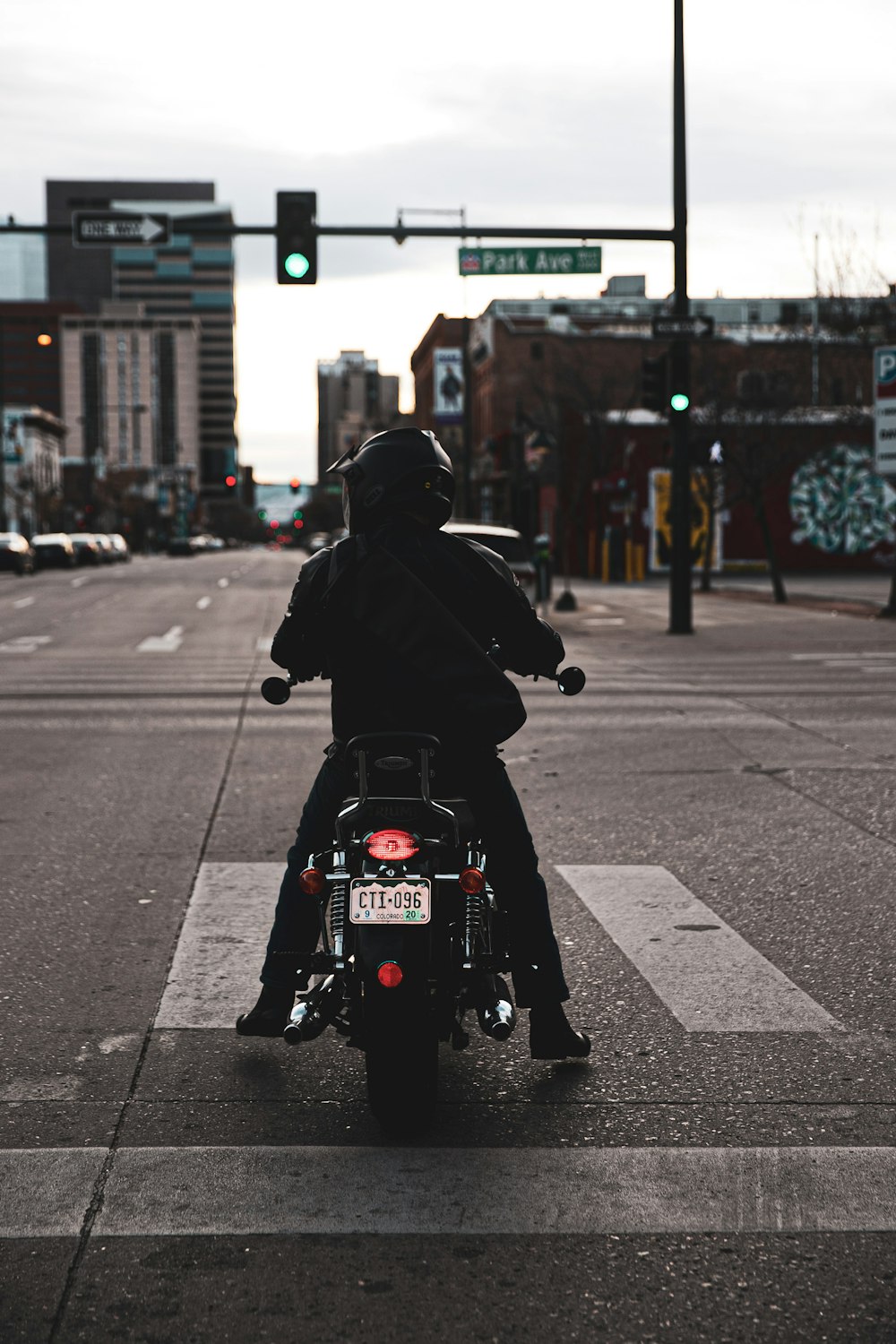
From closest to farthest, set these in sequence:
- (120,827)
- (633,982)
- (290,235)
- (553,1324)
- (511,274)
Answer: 1. (553,1324)
2. (633,982)
3. (120,827)
4. (290,235)
5. (511,274)

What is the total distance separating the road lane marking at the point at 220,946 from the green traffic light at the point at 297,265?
1398cm

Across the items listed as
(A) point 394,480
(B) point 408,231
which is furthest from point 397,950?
(B) point 408,231

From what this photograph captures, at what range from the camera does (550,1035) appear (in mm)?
4441

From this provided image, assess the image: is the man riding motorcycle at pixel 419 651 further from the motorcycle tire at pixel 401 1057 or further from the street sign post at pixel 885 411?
the street sign post at pixel 885 411

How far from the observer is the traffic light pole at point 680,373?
2197cm

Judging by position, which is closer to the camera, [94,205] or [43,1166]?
[43,1166]

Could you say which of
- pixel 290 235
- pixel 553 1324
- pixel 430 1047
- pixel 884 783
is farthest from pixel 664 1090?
pixel 290 235

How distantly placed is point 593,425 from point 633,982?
146 ft

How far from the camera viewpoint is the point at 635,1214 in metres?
3.47

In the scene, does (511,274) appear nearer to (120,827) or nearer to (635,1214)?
(120,827)

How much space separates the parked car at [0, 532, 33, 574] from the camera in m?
53.8

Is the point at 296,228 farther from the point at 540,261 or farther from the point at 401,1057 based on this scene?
the point at 401,1057

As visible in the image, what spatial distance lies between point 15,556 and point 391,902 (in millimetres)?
52345

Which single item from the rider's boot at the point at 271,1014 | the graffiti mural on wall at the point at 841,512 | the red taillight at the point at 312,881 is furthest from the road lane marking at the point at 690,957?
the graffiti mural on wall at the point at 841,512
